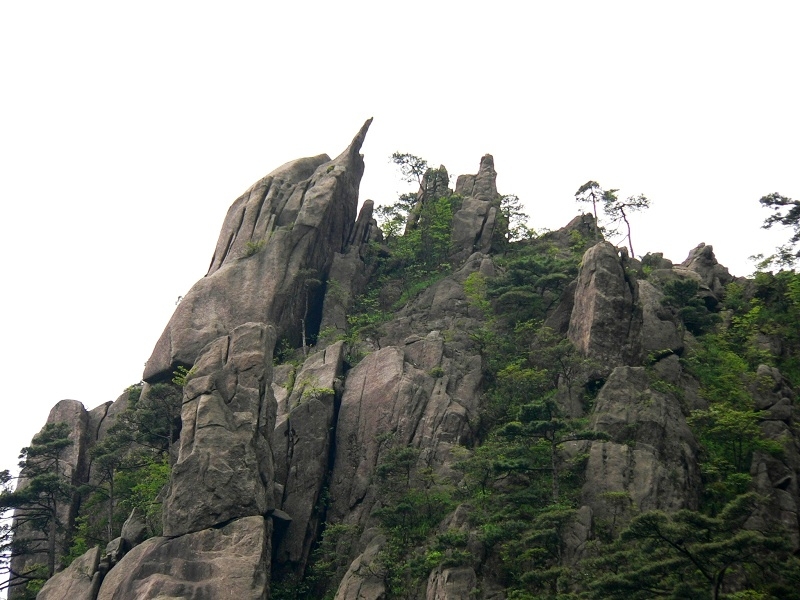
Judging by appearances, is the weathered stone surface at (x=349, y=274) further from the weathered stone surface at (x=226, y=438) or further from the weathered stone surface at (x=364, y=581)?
the weathered stone surface at (x=364, y=581)

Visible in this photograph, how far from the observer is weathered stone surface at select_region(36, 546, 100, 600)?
4259 cm

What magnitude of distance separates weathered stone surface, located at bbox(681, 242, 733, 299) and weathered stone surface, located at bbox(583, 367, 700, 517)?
59.6 feet

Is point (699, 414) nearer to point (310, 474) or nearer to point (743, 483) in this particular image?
point (743, 483)

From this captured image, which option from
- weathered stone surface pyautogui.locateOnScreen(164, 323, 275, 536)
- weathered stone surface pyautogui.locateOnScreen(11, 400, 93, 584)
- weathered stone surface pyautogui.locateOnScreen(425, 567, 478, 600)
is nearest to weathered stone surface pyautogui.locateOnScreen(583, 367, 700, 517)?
weathered stone surface pyautogui.locateOnScreen(425, 567, 478, 600)

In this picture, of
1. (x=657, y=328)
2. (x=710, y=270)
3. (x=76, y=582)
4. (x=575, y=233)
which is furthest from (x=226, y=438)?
(x=710, y=270)

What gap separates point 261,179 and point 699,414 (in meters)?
35.2

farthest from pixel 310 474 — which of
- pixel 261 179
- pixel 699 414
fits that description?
pixel 261 179

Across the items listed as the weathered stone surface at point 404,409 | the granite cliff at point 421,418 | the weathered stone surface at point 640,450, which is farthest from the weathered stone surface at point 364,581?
the weathered stone surface at point 640,450

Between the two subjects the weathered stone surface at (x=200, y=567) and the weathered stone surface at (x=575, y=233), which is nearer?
the weathered stone surface at (x=200, y=567)

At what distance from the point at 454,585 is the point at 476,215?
35098 millimetres

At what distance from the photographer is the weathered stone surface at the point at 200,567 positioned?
3962 cm

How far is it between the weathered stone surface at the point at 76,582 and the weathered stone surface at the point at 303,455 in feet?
28.3

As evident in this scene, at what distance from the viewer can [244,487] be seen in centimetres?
4259

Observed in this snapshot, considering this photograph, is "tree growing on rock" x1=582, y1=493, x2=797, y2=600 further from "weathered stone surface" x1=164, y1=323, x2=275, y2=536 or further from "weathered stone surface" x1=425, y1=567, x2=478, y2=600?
"weathered stone surface" x1=164, y1=323, x2=275, y2=536
